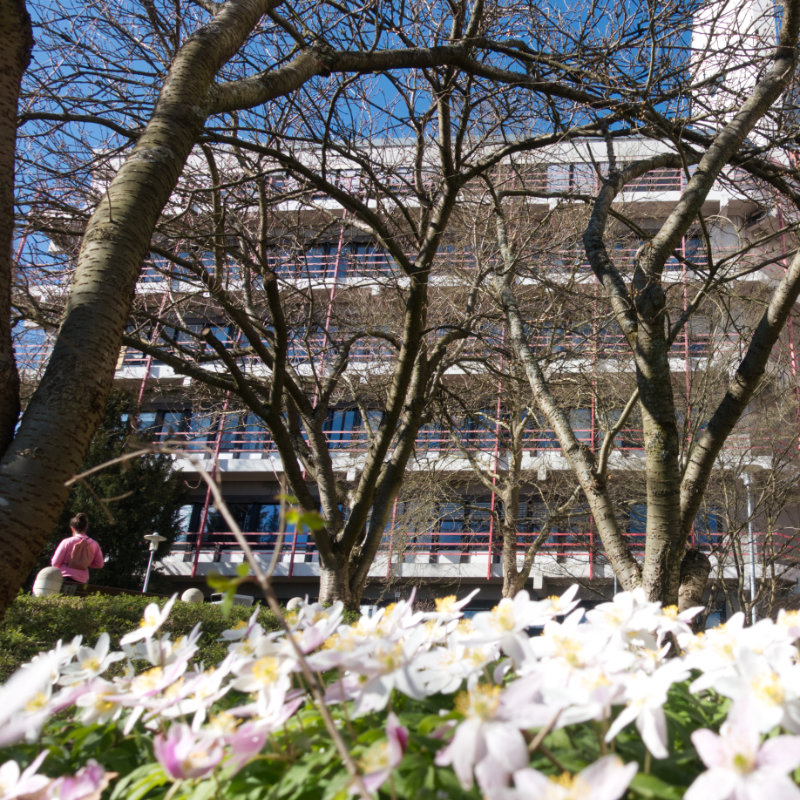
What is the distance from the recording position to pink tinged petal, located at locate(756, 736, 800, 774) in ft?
2.18

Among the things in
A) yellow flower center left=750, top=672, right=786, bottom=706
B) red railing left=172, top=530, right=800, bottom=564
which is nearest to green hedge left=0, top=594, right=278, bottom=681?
yellow flower center left=750, top=672, right=786, bottom=706

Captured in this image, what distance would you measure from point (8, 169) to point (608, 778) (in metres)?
2.28

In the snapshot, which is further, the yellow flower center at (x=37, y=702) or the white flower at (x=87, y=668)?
the white flower at (x=87, y=668)

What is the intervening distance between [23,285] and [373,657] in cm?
560

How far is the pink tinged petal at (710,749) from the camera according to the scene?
0.70 m

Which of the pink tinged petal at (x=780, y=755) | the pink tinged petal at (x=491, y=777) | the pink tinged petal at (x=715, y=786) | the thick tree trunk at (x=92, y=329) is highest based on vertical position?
the thick tree trunk at (x=92, y=329)

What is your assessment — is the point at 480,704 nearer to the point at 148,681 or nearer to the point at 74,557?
the point at 148,681

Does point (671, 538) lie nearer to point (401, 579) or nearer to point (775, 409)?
point (775, 409)

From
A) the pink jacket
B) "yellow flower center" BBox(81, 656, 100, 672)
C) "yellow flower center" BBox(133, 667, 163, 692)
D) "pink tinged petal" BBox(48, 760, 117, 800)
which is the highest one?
"yellow flower center" BBox(133, 667, 163, 692)

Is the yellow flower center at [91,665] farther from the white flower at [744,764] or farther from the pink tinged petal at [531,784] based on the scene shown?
the white flower at [744,764]

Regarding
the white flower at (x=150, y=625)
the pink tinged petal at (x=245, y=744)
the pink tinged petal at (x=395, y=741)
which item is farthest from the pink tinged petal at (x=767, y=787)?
the white flower at (x=150, y=625)

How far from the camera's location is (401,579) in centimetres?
1888

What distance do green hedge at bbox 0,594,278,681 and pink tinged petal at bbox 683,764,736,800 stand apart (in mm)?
3387

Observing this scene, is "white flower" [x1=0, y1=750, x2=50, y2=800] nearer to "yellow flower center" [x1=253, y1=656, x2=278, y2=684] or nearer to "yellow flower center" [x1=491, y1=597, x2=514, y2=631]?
"yellow flower center" [x1=253, y1=656, x2=278, y2=684]
